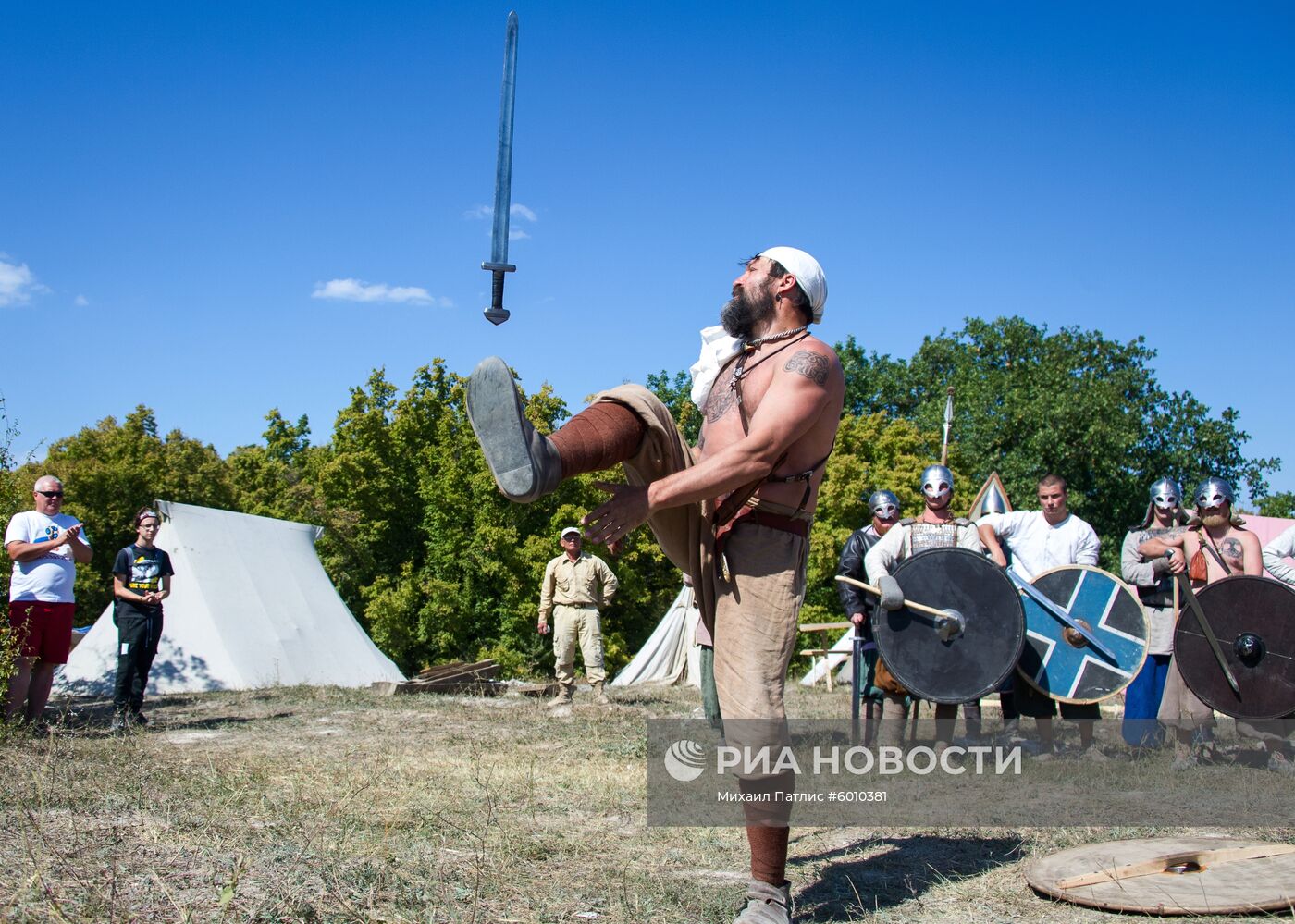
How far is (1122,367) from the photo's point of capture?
32.0 metres

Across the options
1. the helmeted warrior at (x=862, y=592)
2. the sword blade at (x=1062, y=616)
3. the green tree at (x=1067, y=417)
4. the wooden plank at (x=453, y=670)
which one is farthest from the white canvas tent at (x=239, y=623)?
the green tree at (x=1067, y=417)

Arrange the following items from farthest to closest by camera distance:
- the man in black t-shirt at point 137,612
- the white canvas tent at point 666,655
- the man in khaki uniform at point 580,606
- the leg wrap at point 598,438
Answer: the white canvas tent at point 666,655
the man in khaki uniform at point 580,606
the man in black t-shirt at point 137,612
the leg wrap at point 598,438

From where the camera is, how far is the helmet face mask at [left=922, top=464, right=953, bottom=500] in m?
5.91

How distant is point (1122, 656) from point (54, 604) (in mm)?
6152

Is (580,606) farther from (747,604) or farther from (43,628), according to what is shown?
(747,604)

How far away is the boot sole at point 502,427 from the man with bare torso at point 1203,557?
4570 mm

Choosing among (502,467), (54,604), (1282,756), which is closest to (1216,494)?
(1282,756)

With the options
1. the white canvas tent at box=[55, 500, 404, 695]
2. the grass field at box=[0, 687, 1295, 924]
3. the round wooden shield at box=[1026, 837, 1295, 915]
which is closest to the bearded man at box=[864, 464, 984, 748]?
the grass field at box=[0, 687, 1295, 924]

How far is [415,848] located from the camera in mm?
3363

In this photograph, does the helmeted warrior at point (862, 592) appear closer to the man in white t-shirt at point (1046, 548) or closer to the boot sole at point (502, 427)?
the man in white t-shirt at point (1046, 548)

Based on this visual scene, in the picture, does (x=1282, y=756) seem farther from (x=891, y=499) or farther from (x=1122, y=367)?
(x=1122, y=367)

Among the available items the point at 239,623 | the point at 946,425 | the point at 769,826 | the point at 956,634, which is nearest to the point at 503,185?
the point at 769,826

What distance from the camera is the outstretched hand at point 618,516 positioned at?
8.41 feet

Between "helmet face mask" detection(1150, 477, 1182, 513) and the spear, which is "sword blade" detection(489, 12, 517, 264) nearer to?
"helmet face mask" detection(1150, 477, 1182, 513)
